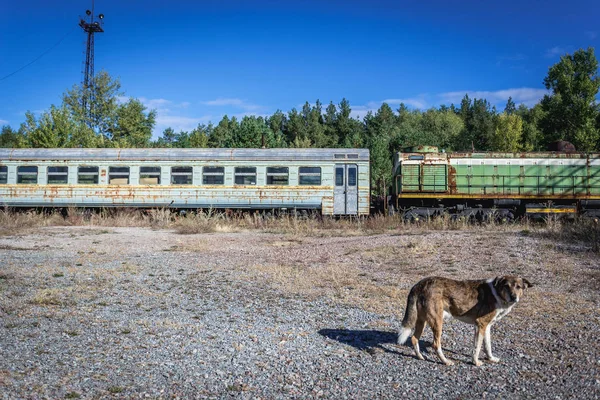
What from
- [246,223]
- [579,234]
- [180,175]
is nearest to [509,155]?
[579,234]

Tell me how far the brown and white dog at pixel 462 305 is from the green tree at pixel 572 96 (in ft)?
137

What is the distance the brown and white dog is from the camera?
16.5 ft

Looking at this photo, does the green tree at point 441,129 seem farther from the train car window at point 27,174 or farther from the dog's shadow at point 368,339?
the dog's shadow at point 368,339

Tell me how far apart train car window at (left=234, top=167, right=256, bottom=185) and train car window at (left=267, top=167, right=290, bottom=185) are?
2.11 ft

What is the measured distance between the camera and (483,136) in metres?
67.4

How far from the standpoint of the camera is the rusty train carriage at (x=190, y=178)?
2034 centimetres

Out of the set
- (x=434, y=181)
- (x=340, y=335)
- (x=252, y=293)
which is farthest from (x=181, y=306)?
(x=434, y=181)

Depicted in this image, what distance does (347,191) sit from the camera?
2033 cm

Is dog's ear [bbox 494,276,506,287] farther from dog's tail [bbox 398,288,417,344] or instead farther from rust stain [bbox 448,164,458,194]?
rust stain [bbox 448,164,458,194]

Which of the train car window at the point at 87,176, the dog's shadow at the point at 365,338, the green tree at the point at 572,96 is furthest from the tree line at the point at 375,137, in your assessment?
the dog's shadow at the point at 365,338

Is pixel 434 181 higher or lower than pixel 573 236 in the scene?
higher

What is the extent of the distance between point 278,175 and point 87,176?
8.42 metres

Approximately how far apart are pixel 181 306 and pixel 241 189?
13.5m

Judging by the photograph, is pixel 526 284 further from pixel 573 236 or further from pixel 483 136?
pixel 483 136
